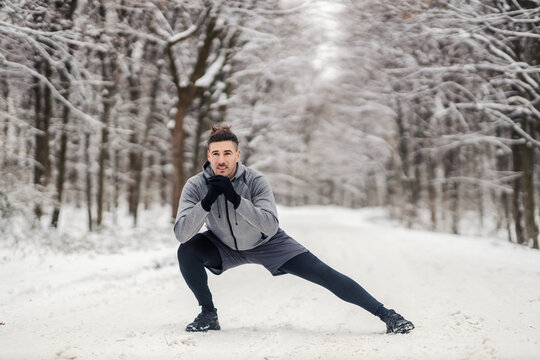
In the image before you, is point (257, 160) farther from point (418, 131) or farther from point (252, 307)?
point (252, 307)

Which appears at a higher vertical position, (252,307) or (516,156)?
(516,156)

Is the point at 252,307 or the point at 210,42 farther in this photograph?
the point at 210,42

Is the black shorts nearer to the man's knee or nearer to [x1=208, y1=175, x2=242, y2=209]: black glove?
the man's knee

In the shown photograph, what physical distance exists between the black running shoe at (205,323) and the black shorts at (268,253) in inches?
14.5

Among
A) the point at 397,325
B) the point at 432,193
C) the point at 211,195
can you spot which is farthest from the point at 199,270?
the point at 432,193

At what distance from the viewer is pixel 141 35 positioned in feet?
35.7

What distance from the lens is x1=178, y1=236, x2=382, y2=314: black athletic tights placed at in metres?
3.37

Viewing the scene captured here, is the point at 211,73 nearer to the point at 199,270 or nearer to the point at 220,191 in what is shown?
the point at 199,270

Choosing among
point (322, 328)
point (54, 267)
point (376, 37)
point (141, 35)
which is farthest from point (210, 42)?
point (322, 328)

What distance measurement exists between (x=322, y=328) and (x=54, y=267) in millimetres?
4298

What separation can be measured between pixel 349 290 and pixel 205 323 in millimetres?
1201

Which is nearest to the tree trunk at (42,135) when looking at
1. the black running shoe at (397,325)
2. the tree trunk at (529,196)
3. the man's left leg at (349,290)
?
the man's left leg at (349,290)

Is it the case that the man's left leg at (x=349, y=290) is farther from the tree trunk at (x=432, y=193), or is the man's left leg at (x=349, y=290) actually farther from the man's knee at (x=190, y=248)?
the tree trunk at (x=432, y=193)

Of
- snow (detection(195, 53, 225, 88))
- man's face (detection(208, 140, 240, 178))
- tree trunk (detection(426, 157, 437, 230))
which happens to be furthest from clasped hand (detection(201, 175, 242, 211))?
tree trunk (detection(426, 157, 437, 230))
